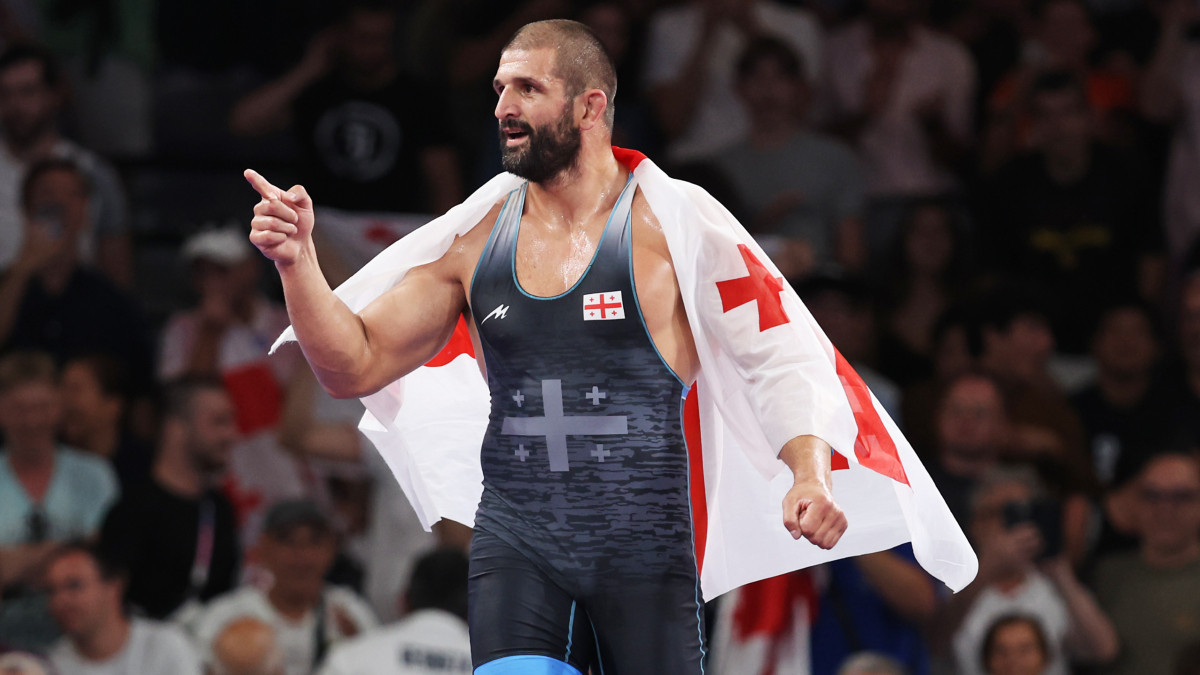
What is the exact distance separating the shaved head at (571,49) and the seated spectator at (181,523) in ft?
12.3

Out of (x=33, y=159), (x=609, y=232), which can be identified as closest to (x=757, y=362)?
(x=609, y=232)

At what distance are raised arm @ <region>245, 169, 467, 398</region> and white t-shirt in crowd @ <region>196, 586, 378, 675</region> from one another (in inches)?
115

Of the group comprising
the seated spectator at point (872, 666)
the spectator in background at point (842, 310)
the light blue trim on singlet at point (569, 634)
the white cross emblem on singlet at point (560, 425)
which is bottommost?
the seated spectator at point (872, 666)

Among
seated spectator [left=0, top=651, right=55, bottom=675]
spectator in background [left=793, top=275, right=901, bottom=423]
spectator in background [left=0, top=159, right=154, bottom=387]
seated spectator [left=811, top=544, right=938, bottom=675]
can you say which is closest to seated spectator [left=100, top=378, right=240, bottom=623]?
seated spectator [left=0, top=651, right=55, bottom=675]

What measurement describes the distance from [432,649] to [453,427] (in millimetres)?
2140

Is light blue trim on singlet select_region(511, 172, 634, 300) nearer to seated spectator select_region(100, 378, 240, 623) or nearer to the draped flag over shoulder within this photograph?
the draped flag over shoulder

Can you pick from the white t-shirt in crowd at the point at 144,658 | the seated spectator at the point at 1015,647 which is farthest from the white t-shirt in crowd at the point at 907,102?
the white t-shirt in crowd at the point at 144,658

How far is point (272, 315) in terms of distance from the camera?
27.0 ft

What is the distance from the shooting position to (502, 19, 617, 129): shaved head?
152 inches

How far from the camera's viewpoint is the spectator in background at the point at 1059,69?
30.0 ft

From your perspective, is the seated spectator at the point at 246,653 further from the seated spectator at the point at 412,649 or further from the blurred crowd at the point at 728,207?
the seated spectator at the point at 412,649

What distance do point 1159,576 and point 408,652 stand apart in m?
3.26

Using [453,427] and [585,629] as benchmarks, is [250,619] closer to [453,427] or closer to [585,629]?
[453,427]

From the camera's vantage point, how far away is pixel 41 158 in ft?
27.3
